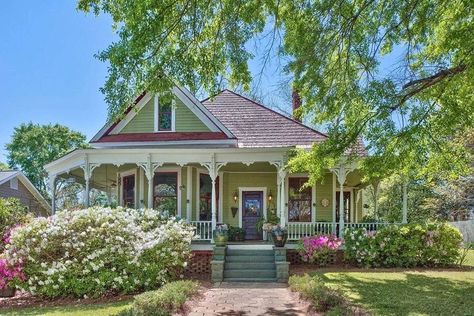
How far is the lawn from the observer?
8.26 meters

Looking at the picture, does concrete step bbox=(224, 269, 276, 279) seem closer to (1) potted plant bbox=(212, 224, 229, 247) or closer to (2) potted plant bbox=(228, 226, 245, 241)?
(1) potted plant bbox=(212, 224, 229, 247)

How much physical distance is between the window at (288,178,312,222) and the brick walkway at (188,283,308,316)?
671cm

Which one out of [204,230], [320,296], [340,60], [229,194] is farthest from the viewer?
[229,194]

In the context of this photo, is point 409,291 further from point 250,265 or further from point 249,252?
point 249,252

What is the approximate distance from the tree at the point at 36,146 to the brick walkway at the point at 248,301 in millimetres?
37719

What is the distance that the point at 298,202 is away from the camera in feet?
60.2

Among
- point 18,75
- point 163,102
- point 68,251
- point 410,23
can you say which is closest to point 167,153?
point 68,251

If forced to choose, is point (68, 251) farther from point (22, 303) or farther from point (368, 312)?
point (368, 312)

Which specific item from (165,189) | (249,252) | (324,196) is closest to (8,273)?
(249,252)

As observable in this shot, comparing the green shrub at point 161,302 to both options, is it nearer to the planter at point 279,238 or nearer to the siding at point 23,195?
the planter at point 279,238

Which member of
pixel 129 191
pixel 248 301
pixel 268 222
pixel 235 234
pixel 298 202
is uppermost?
pixel 129 191

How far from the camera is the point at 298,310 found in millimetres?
8484

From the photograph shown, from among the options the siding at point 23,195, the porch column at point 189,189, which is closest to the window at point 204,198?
the porch column at point 189,189

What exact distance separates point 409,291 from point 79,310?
7.06 meters
